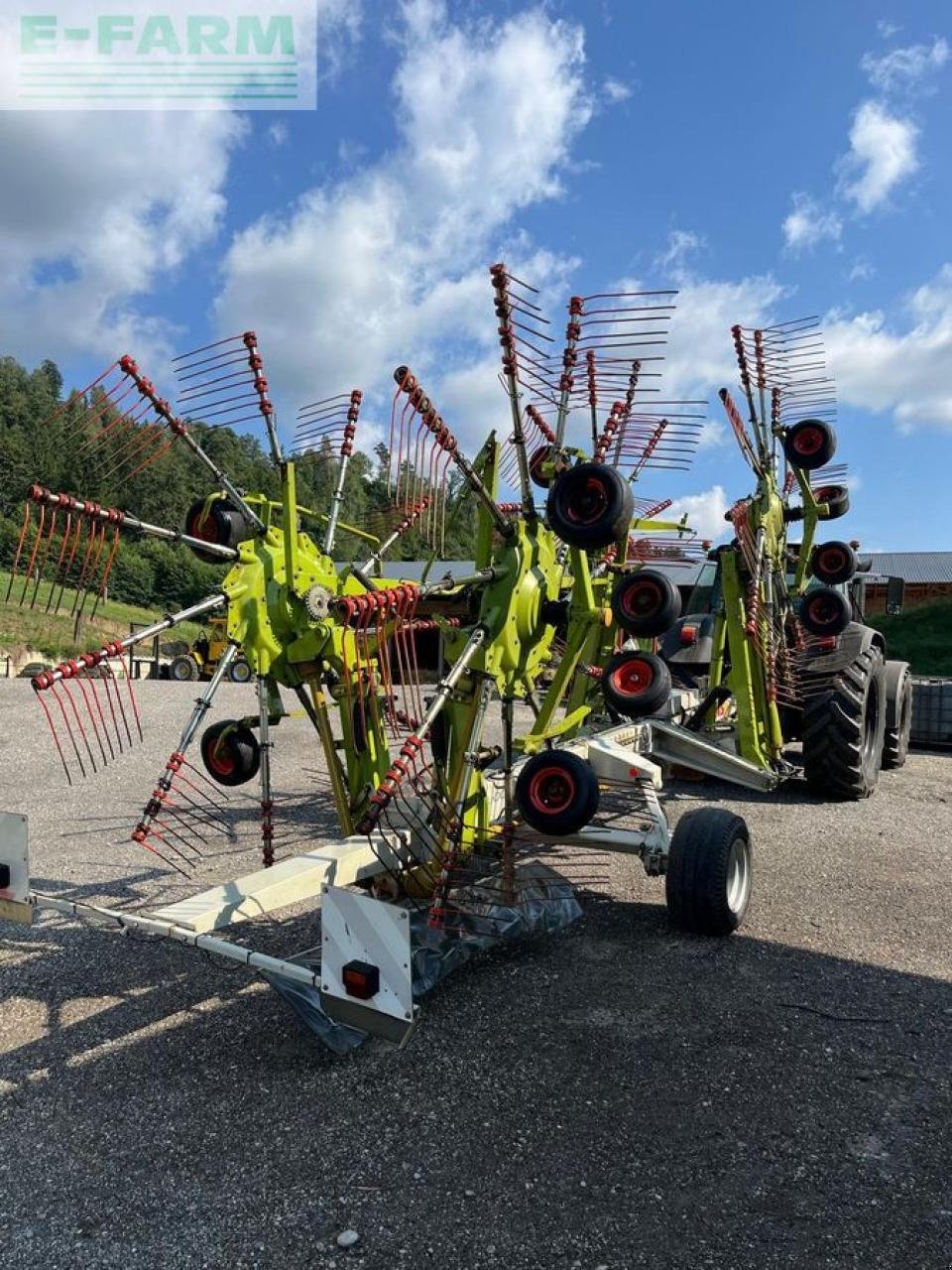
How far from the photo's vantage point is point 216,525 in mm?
4094

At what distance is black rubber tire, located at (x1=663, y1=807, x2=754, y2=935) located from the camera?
4664 mm

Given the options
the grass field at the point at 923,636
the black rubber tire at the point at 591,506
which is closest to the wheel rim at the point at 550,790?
the black rubber tire at the point at 591,506

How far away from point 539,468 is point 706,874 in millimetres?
2461

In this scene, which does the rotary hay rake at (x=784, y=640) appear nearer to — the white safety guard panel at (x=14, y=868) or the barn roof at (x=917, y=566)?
the white safety guard panel at (x=14, y=868)

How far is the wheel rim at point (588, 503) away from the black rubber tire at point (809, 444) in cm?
462

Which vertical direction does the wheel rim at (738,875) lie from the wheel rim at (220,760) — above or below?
below

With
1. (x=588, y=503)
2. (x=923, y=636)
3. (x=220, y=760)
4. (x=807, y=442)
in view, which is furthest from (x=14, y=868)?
(x=923, y=636)

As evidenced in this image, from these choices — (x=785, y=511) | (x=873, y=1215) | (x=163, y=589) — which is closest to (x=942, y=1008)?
(x=873, y=1215)

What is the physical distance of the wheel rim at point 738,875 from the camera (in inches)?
190

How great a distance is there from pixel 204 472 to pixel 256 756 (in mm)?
1608

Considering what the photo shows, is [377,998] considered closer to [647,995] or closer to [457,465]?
[647,995]

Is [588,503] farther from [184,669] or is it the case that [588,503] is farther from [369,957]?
[184,669]

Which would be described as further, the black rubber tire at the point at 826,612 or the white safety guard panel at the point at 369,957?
the black rubber tire at the point at 826,612

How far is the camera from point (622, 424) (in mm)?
5516
